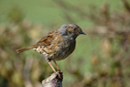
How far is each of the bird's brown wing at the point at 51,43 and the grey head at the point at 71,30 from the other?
0.20 feet

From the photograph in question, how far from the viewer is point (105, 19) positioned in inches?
145

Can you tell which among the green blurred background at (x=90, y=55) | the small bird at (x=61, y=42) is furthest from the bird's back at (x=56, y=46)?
the green blurred background at (x=90, y=55)

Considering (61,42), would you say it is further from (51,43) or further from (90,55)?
(90,55)

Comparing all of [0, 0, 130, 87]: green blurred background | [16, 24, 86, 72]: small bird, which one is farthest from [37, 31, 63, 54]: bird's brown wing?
[0, 0, 130, 87]: green blurred background

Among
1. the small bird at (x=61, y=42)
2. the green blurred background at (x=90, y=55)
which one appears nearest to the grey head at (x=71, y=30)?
the small bird at (x=61, y=42)

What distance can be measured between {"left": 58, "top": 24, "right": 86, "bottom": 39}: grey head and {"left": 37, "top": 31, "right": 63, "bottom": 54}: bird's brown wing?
6 centimetres

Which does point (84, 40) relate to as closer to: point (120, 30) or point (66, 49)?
point (120, 30)

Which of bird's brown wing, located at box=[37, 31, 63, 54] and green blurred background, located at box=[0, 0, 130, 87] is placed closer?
bird's brown wing, located at box=[37, 31, 63, 54]

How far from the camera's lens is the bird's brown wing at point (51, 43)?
2.34m

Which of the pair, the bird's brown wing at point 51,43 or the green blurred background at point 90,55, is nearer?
the bird's brown wing at point 51,43

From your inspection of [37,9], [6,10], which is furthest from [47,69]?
[37,9]

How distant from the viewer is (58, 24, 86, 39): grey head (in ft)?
7.57

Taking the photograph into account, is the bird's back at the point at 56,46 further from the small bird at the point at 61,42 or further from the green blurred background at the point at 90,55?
the green blurred background at the point at 90,55

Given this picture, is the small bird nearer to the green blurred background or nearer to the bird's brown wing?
the bird's brown wing
